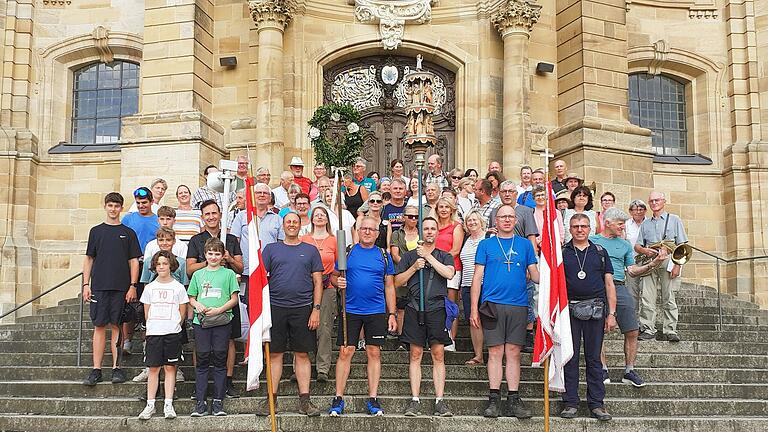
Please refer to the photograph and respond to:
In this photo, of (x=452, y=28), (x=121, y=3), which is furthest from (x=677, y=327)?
(x=121, y=3)

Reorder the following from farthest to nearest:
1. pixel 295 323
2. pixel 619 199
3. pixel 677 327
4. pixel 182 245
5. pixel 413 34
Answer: pixel 413 34 → pixel 619 199 → pixel 677 327 → pixel 182 245 → pixel 295 323

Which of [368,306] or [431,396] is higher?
[368,306]

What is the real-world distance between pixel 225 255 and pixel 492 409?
315 centimetres

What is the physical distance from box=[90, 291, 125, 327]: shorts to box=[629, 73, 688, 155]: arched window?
524 inches

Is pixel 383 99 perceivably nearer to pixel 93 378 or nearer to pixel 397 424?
pixel 93 378

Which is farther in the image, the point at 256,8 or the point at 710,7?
the point at 710,7

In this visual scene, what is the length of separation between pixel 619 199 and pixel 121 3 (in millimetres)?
11225

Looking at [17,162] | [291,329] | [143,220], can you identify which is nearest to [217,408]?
[291,329]

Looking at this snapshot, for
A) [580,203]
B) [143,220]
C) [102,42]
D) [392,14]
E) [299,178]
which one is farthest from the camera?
[102,42]

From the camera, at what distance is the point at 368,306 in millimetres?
8453

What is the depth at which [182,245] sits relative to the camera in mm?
9977

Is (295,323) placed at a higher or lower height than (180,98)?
lower

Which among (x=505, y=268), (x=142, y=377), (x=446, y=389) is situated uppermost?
(x=505, y=268)

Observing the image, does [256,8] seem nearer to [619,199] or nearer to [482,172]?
[482,172]
